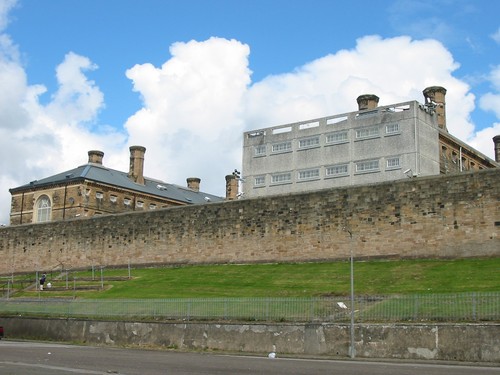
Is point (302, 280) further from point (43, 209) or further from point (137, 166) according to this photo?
point (137, 166)

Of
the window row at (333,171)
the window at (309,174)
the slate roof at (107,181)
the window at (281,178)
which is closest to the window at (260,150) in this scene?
the window row at (333,171)

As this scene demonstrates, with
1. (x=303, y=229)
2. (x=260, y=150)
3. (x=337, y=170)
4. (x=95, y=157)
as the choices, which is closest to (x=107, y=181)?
(x=95, y=157)

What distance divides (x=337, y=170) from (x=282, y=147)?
582cm

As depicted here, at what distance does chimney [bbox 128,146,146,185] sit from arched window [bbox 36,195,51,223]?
8869 mm

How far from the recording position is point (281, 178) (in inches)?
2205

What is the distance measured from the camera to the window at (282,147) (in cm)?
5625

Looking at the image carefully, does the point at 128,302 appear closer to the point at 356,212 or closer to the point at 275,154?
the point at 356,212

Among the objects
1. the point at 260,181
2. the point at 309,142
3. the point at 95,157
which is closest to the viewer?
the point at 309,142

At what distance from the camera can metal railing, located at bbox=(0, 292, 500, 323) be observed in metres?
21.2

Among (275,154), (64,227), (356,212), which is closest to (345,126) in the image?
(275,154)

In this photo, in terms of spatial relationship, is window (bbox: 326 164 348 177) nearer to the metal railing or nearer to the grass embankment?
the grass embankment

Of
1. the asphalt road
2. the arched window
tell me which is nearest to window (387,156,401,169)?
the asphalt road

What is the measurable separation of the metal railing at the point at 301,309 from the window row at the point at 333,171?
89.7 feet

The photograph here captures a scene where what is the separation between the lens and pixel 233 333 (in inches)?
966
